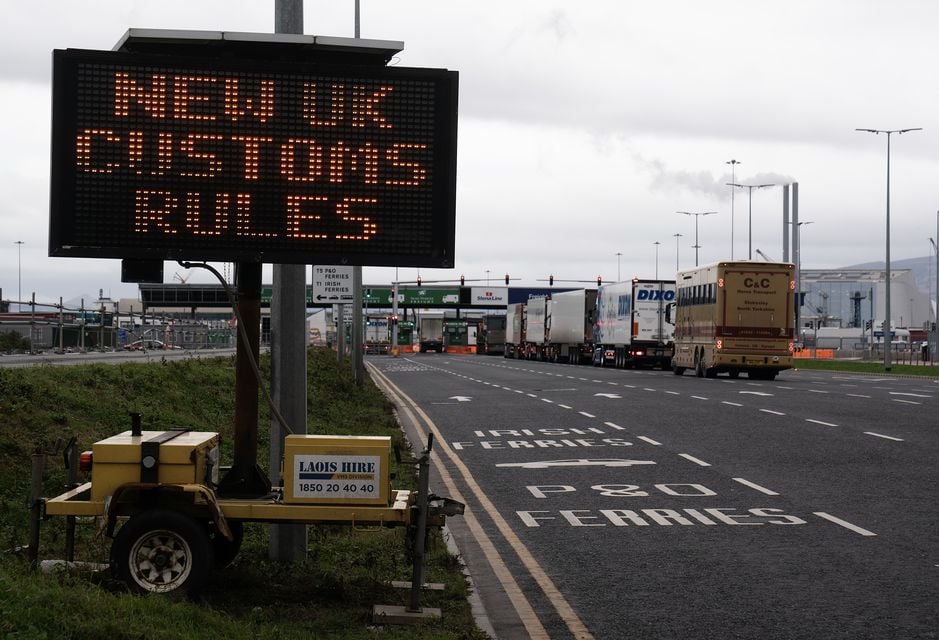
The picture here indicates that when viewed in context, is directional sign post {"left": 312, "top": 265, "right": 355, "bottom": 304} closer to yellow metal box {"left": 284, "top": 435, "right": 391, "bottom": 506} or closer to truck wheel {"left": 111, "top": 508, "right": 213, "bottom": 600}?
yellow metal box {"left": 284, "top": 435, "right": 391, "bottom": 506}

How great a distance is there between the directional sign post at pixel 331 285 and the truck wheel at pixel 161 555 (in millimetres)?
22003

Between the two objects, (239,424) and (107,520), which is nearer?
(107,520)

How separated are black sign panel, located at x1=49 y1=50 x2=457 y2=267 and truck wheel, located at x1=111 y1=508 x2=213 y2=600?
1.85m

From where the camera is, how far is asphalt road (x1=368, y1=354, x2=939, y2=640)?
8.37 meters

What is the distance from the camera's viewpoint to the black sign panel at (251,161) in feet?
27.7

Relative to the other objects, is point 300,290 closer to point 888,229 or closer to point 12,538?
point 12,538

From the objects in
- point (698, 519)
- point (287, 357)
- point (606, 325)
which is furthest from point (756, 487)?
point (606, 325)

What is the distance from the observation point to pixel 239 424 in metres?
8.99

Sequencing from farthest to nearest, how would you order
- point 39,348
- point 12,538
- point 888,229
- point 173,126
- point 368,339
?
point 368,339 < point 888,229 < point 39,348 < point 12,538 < point 173,126

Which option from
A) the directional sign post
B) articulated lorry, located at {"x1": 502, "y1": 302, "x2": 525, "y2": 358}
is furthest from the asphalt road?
articulated lorry, located at {"x1": 502, "y1": 302, "x2": 525, "y2": 358}

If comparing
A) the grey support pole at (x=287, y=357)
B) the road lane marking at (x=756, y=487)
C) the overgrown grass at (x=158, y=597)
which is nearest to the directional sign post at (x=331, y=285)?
the overgrown grass at (x=158, y=597)

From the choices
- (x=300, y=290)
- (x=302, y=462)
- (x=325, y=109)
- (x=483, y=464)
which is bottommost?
(x=483, y=464)

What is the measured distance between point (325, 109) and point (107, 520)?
10.3 ft

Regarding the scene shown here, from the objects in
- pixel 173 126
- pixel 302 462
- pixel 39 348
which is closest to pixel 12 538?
pixel 302 462
